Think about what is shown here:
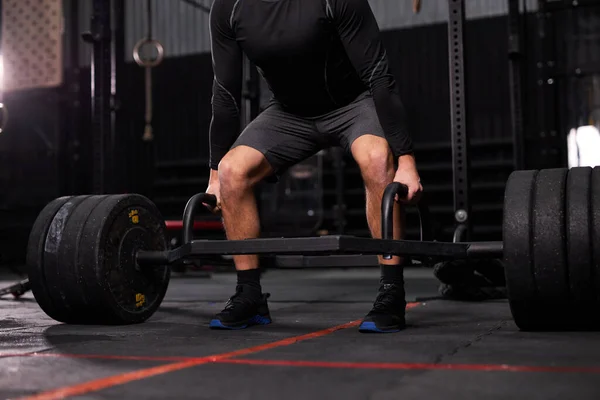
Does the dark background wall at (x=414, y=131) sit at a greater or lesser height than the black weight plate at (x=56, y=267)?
greater

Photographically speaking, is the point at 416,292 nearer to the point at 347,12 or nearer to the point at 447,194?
the point at 347,12

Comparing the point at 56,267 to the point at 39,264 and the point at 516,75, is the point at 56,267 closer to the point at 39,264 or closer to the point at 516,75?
the point at 39,264

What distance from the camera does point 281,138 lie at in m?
2.42

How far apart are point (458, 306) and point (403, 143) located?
1.08 m

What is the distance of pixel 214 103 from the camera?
2.46 m

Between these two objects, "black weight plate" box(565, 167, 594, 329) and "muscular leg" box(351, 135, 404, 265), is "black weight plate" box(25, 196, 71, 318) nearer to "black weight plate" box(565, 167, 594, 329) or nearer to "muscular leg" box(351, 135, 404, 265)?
"muscular leg" box(351, 135, 404, 265)

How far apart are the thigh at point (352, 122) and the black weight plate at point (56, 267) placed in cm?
87

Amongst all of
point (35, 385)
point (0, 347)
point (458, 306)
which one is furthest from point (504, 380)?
point (458, 306)

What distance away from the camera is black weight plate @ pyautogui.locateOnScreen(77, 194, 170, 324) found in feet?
7.57

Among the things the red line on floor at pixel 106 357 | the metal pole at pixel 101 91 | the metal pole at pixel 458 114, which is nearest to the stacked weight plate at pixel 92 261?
the red line on floor at pixel 106 357

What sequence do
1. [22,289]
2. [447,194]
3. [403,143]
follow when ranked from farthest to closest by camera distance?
1. [447,194]
2. [22,289]
3. [403,143]

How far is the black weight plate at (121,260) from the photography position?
7.57 ft

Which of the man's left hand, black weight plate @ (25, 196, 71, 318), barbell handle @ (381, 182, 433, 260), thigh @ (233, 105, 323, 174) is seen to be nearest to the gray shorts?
thigh @ (233, 105, 323, 174)

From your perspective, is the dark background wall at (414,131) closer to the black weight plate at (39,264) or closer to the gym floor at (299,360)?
the black weight plate at (39,264)
